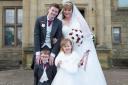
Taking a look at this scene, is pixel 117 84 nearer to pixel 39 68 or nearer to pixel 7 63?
pixel 39 68

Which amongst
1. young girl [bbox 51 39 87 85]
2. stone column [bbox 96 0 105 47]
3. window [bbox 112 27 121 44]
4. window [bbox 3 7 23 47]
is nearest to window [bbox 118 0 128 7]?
window [bbox 112 27 121 44]

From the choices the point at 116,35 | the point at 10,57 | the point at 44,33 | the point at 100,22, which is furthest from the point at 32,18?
the point at 116,35

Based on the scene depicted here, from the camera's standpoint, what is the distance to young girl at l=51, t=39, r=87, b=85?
661 centimetres

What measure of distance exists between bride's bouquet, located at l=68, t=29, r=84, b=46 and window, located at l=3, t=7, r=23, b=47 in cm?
1387

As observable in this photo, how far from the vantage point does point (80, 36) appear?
692 cm

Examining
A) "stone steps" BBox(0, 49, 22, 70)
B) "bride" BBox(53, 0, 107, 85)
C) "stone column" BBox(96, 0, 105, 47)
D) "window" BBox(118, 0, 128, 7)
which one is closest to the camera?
"bride" BBox(53, 0, 107, 85)

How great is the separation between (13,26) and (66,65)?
14.4 m

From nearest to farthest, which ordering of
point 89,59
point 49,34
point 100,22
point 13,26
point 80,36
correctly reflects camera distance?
1. point 49,34
2. point 80,36
3. point 89,59
4. point 100,22
5. point 13,26

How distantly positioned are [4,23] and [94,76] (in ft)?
46.3

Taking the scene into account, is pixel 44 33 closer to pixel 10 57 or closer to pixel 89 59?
pixel 89 59

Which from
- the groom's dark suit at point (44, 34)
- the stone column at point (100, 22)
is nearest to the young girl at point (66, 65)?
the groom's dark suit at point (44, 34)

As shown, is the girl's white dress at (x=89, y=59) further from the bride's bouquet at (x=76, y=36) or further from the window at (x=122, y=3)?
the window at (x=122, y=3)

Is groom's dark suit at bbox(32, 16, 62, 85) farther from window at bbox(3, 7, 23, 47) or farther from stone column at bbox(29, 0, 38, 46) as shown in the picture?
window at bbox(3, 7, 23, 47)

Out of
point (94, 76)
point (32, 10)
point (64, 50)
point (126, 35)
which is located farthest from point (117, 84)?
point (126, 35)
